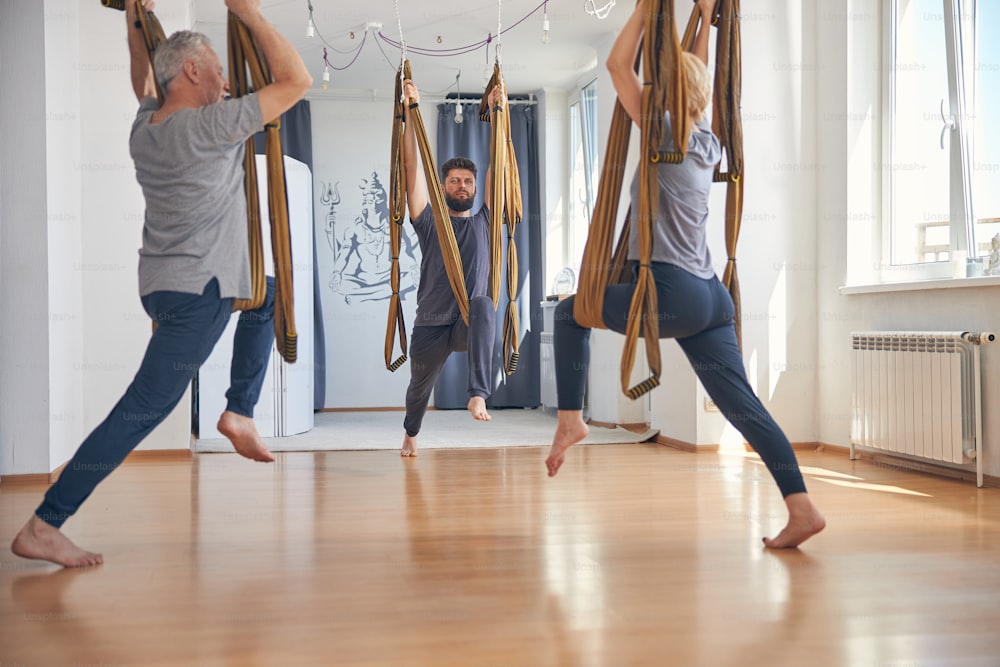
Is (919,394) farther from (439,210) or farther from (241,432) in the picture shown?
(241,432)

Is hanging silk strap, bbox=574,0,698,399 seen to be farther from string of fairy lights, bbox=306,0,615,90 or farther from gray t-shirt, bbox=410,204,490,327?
string of fairy lights, bbox=306,0,615,90

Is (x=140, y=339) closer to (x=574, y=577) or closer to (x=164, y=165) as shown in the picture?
(x=164, y=165)

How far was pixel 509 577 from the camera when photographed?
2412 mm

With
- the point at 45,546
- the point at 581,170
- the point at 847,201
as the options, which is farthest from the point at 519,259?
the point at 45,546

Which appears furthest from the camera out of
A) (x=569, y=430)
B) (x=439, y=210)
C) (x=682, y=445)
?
(x=682, y=445)

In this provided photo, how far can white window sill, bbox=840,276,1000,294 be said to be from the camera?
3.98 meters

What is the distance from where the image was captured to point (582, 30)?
21.4 ft

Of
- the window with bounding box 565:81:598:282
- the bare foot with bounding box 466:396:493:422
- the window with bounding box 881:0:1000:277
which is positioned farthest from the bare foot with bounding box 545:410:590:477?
the window with bounding box 565:81:598:282

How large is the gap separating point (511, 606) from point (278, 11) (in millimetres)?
5036

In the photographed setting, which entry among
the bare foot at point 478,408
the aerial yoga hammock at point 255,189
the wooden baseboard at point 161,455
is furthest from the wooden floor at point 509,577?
the wooden baseboard at point 161,455

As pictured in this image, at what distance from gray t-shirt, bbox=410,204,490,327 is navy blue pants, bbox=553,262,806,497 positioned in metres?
1.63

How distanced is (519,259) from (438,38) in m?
2.20

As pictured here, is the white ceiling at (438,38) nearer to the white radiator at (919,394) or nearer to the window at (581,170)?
the window at (581,170)

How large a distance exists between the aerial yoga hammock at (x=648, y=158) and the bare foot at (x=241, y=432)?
1003 millimetres
